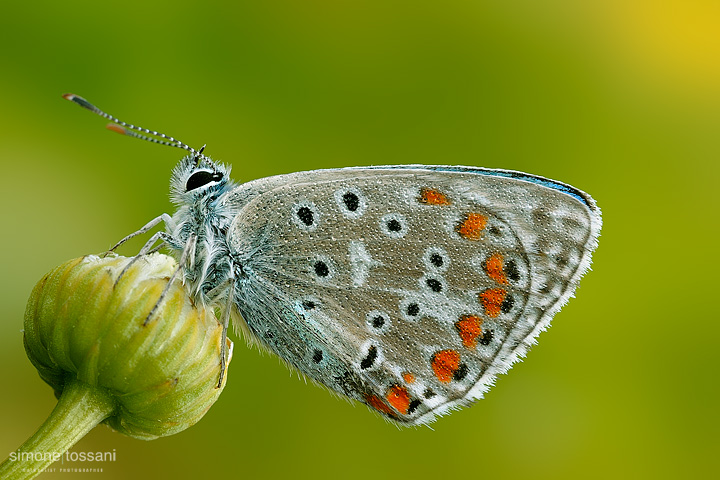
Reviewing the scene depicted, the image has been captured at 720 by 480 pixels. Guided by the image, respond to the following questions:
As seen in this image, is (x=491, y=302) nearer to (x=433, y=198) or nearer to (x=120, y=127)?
(x=433, y=198)

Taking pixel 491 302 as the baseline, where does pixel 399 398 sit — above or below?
below

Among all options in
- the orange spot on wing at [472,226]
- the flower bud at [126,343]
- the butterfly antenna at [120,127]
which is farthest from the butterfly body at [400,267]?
the flower bud at [126,343]

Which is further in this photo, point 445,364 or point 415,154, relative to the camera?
point 415,154

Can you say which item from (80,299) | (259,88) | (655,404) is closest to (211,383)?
(80,299)

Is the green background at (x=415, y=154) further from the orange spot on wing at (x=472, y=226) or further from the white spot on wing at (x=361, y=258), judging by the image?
the orange spot on wing at (x=472, y=226)

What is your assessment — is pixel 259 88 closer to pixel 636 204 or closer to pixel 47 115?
pixel 47 115

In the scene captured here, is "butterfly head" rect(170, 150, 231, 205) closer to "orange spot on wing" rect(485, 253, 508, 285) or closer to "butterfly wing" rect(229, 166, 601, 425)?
"butterfly wing" rect(229, 166, 601, 425)

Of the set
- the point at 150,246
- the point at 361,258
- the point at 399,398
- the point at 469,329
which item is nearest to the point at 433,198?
the point at 361,258
